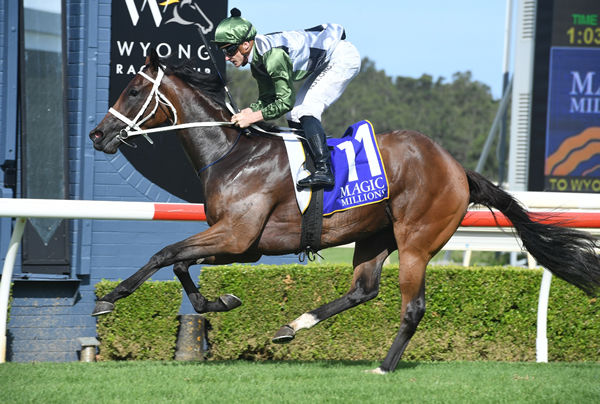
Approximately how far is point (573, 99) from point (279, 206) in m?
4.97

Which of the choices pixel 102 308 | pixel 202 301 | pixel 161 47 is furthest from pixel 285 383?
pixel 161 47

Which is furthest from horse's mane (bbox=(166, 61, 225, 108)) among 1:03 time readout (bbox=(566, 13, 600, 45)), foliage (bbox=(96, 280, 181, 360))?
1:03 time readout (bbox=(566, 13, 600, 45))

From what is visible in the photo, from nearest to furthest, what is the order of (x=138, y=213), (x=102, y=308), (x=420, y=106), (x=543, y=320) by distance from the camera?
(x=102, y=308), (x=138, y=213), (x=543, y=320), (x=420, y=106)

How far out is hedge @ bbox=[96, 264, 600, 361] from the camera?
17.0 ft

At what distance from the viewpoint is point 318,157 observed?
4207 mm

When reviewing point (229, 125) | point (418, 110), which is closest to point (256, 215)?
point (229, 125)

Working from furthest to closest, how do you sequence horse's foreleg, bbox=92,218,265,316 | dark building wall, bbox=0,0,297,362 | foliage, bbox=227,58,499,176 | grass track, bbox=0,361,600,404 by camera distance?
foliage, bbox=227,58,499,176 → dark building wall, bbox=0,0,297,362 → horse's foreleg, bbox=92,218,265,316 → grass track, bbox=0,361,600,404

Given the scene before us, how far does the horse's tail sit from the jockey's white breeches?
0.91m

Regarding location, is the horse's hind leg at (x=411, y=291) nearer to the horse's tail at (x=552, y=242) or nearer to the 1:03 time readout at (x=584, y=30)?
the horse's tail at (x=552, y=242)

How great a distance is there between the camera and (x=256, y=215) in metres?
4.16

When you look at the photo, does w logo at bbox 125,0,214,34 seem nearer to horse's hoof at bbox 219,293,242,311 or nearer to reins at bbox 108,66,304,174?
reins at bbox 108,66,304,174

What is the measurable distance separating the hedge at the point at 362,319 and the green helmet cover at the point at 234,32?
162cm

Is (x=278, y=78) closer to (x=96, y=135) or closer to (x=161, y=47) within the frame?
(x=96, y=135)

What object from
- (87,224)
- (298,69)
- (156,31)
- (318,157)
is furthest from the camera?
(156,31)
